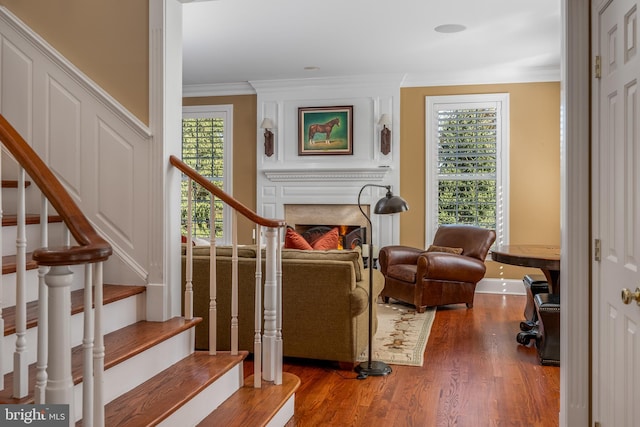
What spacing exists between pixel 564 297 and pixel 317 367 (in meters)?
2.01

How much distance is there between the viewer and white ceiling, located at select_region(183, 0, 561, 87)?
4637 mm

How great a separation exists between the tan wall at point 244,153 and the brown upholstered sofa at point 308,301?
11.9 ft

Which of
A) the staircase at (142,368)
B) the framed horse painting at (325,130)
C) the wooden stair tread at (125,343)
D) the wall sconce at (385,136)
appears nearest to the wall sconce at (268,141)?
the framed horse painting at (325,130)

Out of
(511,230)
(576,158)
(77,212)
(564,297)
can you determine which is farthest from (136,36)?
(511,230)

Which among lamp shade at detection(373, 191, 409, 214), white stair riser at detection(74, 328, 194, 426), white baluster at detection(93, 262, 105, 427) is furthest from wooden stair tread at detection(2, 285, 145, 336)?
lamp shade at detection(373, 191, 409, 214)

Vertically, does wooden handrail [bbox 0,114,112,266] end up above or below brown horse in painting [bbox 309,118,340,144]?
below

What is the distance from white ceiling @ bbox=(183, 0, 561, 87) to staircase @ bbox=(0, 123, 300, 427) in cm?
246

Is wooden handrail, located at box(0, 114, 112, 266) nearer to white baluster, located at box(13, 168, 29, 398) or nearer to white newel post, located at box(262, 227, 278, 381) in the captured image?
white baluster, located at box(13, 168, 29, 398)

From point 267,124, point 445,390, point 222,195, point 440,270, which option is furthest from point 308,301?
point 267,124

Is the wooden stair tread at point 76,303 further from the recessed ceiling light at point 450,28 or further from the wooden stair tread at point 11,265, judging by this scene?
the recessed ceiling light at point 450,28

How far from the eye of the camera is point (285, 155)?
742 cm

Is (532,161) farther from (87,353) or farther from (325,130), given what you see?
(87,353)

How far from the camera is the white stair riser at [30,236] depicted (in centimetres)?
266

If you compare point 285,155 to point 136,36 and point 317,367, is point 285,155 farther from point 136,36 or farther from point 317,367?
point 136,36
